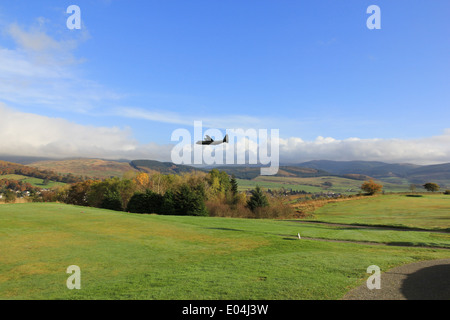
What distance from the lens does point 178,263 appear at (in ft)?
52.1

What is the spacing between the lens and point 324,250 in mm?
19859

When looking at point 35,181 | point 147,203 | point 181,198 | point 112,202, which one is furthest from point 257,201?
point 35,181

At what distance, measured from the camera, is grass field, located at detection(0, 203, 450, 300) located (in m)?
10.9

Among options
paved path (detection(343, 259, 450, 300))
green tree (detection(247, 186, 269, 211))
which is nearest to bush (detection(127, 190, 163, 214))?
green tree (detection(247, 186, 269, 211))

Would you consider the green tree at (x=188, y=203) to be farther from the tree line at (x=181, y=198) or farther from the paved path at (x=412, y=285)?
the paved path at (x=412, y=285)

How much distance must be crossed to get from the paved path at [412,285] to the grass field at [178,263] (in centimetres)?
78

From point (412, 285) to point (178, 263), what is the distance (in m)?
11.6

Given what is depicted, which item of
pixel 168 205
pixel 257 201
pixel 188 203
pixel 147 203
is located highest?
pixel 188 203

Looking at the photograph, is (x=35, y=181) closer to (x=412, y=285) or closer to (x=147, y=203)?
(x=147, y=203)

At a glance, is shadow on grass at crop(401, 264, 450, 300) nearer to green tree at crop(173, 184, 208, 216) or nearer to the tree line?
green tree at crop(173, 184, 208, 216)

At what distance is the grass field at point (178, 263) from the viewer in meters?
10.9

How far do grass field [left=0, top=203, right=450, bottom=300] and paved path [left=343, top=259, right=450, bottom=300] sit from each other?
0.78 meters
